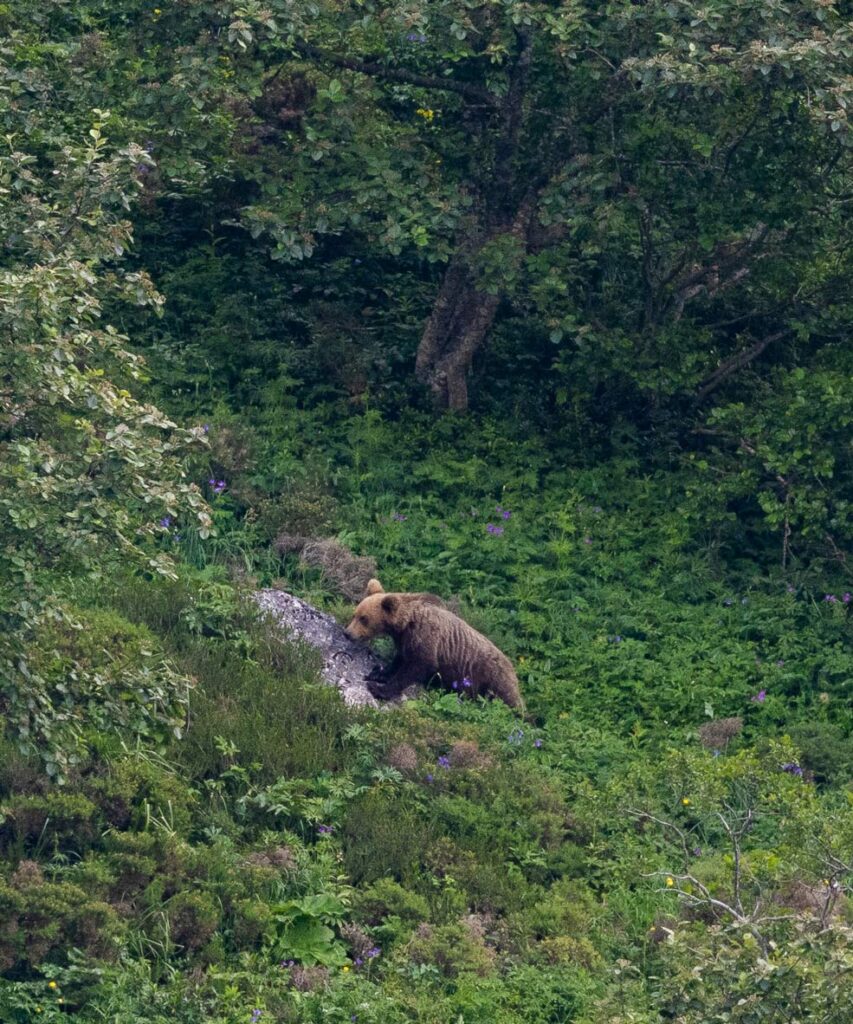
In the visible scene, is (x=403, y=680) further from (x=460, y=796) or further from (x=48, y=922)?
(x=48, y=922)

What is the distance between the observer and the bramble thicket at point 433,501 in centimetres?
829

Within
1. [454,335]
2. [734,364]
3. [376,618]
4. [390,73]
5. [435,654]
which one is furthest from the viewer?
[454,335]

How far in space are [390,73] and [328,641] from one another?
5.40m

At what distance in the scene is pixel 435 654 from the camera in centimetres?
1180

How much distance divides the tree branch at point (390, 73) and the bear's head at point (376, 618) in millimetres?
4956

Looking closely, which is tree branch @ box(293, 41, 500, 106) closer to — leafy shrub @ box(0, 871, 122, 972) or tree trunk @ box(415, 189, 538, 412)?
tree trunk @ box(415, 189, 538, 412)

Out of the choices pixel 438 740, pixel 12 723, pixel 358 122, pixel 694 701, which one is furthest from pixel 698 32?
pixel 12 723

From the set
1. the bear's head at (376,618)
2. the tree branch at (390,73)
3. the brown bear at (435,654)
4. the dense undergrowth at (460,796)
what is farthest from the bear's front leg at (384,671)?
the tree branch at (390,73)

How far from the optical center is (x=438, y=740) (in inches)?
428

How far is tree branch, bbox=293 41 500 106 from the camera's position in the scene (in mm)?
14344

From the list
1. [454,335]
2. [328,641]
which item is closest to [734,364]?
[454,335]

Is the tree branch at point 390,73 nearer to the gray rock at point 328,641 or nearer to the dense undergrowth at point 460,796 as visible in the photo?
the dense undergrowth at point 460,796

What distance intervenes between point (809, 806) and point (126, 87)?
8.49 m

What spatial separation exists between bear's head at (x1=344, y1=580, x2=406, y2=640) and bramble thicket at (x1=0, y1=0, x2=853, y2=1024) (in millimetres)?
727
